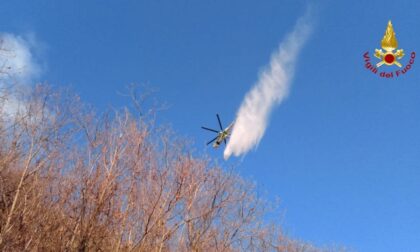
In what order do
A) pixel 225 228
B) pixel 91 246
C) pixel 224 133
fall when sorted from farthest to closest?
pixel 224 133, pixel 225 228, pixel 91 246

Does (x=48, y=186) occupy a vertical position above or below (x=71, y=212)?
above

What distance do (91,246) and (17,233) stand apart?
2.91 m

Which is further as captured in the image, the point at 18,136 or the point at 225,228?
the point at 225,228

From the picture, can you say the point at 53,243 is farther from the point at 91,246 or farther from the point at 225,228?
the point at 225,228

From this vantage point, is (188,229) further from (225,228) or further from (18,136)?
(18,136)

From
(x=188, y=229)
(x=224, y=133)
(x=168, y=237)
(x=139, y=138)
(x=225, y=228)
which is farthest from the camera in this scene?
(x=224, y=133)

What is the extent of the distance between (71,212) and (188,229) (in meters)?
5.47

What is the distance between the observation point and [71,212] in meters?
14.3

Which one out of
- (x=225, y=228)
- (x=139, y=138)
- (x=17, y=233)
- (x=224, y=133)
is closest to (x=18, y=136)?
(x=17, y=233)

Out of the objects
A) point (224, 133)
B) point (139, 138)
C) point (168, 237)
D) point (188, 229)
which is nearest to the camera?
point (139, 138)

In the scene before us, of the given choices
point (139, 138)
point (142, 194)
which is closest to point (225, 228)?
point (142, 194)

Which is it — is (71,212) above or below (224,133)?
below

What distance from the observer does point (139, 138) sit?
14031mm

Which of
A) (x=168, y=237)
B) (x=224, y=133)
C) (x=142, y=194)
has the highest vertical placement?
(x=224, y=133)
